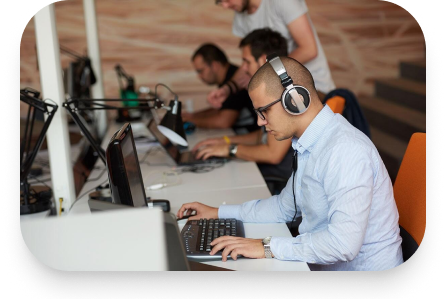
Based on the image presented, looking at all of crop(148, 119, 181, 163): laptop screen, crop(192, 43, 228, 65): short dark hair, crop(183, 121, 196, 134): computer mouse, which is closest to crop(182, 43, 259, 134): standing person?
crop(192, 43, 228, 65): short dark hair

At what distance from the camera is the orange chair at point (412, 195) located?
1564mm

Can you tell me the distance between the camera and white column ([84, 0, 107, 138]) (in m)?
3.79

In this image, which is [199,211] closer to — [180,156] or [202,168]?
[202,168]

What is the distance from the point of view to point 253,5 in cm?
315

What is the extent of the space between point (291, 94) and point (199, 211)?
0.61 m

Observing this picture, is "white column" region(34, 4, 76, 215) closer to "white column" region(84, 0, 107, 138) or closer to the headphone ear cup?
the headphone ear cup

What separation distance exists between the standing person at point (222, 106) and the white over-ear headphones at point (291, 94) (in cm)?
203

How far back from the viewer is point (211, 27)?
17.4ft

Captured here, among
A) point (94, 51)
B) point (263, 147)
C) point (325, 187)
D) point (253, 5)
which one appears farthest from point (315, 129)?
point (94, 51)

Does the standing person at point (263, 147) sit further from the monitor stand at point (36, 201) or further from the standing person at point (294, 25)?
the monitor stand at point (36, 201)

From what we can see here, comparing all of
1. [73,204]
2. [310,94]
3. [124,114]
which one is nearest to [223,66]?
[124,114]

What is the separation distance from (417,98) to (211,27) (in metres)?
2.16

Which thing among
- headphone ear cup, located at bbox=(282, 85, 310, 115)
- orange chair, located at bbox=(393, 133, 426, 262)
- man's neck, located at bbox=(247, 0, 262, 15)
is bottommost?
orange chair, located at bbox=(393, 133, 426, 262)

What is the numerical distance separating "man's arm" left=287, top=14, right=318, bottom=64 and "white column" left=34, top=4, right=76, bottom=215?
4.56 feet
